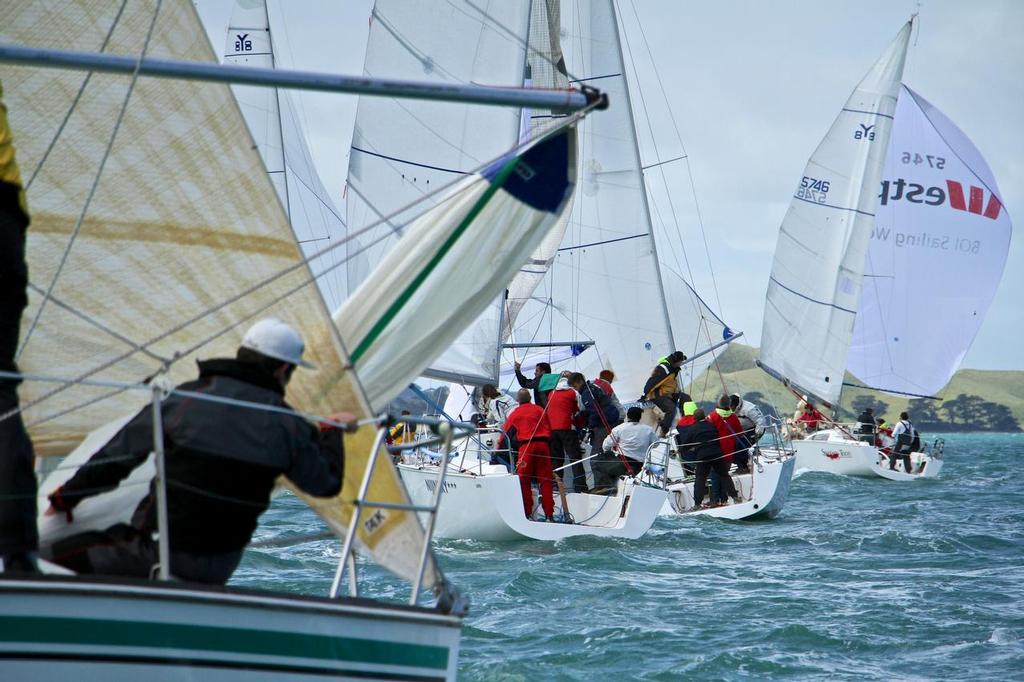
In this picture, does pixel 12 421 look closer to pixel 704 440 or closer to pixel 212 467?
pixel 212 467

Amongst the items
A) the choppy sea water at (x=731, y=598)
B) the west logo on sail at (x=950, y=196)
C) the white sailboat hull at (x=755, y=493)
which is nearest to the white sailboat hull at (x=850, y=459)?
the west logo on sail at (x=950, y=196)

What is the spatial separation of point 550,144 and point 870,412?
2736cm

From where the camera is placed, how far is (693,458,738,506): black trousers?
53.0ft

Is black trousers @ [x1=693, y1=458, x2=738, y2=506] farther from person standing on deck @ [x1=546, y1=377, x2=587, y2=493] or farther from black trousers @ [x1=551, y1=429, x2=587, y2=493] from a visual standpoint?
person standing on deck @ [x1=546, y1=377, x2=587, y2=493]

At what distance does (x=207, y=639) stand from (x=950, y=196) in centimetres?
3534

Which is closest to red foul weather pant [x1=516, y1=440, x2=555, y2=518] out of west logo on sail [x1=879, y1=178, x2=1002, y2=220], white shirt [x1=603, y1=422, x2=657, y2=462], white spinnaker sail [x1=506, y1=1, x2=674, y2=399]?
white shirt [x1=603, y1=422, x2=657, y2=462]

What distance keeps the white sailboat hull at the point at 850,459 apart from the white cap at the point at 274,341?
25420 mm

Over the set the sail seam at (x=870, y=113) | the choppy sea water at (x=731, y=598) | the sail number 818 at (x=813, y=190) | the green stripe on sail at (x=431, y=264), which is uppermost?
the sail seam at (x=870, y=113)

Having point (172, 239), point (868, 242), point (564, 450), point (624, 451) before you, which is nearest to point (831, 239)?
point (868, 242)

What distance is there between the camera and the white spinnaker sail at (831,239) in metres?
33.7

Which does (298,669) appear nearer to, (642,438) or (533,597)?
(533,597)

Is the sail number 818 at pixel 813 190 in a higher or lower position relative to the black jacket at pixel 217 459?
higher

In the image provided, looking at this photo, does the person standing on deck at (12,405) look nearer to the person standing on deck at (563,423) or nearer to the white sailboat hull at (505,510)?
the white sailboat hull at (505,510)

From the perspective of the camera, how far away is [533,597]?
9609mm
